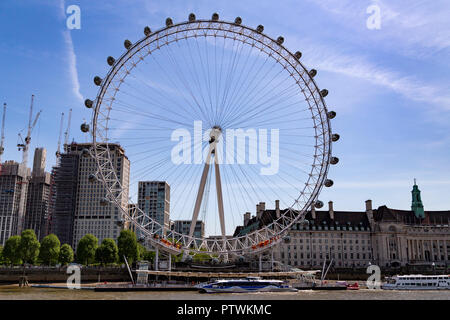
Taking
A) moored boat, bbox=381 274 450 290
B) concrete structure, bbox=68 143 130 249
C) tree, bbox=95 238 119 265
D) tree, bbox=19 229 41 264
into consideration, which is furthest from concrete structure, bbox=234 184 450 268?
concrete structure, bbox=68 143 130 249

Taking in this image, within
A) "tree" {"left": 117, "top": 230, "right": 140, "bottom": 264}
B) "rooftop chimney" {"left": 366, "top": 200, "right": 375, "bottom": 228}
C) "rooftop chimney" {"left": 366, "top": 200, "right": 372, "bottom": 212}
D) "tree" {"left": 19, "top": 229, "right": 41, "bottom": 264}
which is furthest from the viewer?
"rooftop chimney" {"left": 366, "top": 200, "right": 372, "bottom": 212}

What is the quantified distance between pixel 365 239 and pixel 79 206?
10345 centimetres

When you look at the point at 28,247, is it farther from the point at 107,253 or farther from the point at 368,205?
the point at 368,205

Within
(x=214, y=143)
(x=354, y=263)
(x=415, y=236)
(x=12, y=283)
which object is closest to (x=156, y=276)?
(x=214, y=143)

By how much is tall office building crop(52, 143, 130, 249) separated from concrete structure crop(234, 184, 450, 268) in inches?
2476

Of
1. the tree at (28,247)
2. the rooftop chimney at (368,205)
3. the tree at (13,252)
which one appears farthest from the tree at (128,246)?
the rooftop chimney at (368,205)

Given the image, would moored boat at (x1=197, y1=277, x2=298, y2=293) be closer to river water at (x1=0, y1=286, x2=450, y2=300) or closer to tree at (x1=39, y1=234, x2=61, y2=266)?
river water at (x1=0, y1=286, x2=450, y2=300)

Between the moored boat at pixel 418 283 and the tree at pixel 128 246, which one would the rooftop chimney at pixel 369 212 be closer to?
the moored boat at pixel 418 283

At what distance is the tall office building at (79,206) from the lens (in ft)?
533

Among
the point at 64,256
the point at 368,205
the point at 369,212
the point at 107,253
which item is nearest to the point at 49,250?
the point at 64,256

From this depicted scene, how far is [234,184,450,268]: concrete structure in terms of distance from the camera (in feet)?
397
